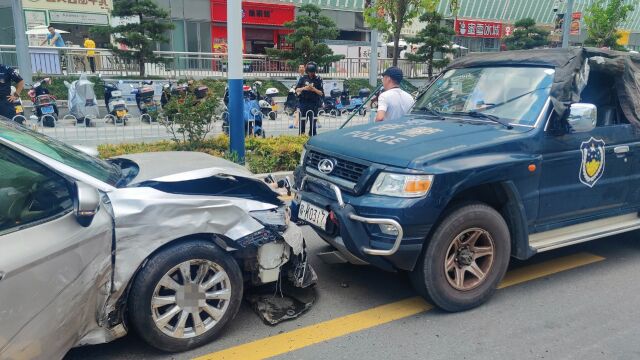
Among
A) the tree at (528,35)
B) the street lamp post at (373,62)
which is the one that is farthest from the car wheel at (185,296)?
the tree at (528,35)

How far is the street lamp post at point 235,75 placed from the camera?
7.25 metres

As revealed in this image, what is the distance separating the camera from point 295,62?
21.4 metres

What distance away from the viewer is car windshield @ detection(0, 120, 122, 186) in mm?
3025

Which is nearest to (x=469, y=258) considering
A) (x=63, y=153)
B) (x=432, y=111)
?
(x=432, y=111)

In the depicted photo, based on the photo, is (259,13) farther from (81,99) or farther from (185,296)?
(185,296)

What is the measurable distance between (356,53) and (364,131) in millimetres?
22245

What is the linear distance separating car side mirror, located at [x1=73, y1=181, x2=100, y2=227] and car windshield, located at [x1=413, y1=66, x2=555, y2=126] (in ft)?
10.5

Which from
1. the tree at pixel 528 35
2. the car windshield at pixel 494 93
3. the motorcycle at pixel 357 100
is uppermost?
the tree at pixel 528 35

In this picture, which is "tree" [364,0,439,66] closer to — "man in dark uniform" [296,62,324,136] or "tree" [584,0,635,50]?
"man in dark uniform" [296,62,324,136]

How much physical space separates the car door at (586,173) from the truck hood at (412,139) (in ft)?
1.27

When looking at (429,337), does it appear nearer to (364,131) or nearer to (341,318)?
(341,318)

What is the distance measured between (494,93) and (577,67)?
2.23ft

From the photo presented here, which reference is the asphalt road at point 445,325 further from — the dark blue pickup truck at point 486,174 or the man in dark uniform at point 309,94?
the man in dark uniform at point 309,94

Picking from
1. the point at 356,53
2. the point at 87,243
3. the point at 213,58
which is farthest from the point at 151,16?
the point at 87,243
